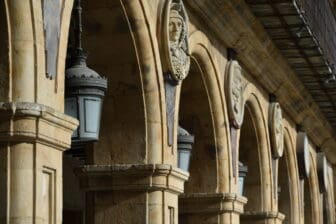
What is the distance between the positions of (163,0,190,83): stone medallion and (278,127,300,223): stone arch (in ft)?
29.0

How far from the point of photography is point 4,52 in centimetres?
796

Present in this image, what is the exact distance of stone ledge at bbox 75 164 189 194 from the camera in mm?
11016

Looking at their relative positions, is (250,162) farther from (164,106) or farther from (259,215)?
(164,106)

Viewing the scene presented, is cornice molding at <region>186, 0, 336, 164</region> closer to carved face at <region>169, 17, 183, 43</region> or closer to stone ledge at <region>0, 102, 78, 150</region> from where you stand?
carved face at <region>169, 17, 183, 43</region>

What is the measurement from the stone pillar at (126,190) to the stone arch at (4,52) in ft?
10.6

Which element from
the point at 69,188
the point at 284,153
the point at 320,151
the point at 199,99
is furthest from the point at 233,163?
the point at 320,151

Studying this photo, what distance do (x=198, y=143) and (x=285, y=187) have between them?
671cm

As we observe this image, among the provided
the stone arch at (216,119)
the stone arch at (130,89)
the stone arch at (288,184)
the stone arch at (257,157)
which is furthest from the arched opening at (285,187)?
the stone arch at (130,89)

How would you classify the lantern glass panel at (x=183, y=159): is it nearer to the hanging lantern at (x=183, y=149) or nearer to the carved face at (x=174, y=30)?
the hanging lantern at (x=183, y=149)

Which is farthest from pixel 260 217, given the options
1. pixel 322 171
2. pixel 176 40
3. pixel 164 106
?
pixel 322 171

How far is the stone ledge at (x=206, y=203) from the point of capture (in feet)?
47.1

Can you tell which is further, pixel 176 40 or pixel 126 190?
pixel 176 40

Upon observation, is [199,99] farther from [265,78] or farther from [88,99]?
[88,99]

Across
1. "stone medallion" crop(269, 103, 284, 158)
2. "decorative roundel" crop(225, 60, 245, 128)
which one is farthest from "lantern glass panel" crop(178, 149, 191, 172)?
"stone medallion" crop(269, 103, 284, 158)
